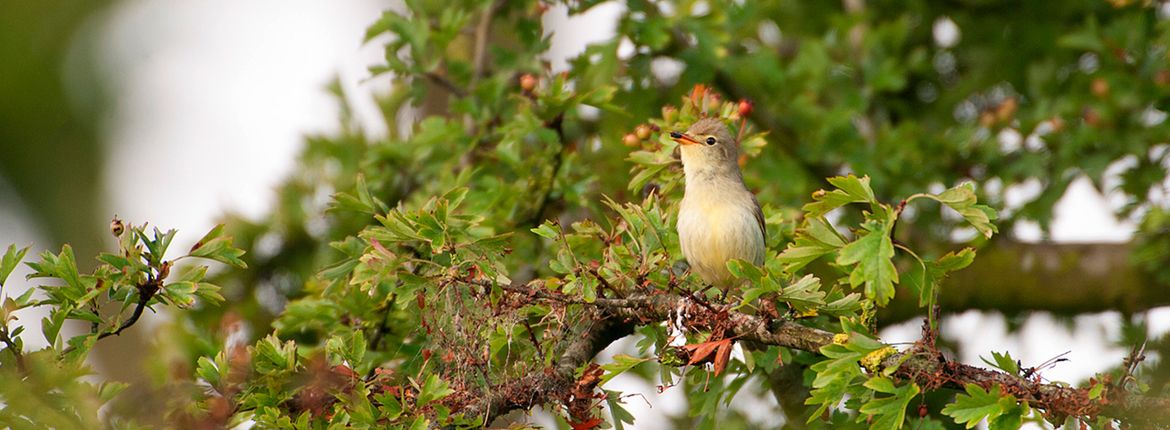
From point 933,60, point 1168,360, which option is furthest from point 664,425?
point 933,60

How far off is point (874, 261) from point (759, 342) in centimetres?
77

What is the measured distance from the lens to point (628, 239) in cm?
450

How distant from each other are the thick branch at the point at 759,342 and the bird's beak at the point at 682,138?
2.88ft

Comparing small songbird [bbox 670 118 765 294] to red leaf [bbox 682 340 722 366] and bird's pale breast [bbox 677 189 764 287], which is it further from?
red leaf [bbox 682 340 722 366]

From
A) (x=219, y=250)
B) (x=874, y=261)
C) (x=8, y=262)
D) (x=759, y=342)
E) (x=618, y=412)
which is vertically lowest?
(x=618, y=412)

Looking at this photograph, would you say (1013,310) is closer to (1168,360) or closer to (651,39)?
(1168,360)

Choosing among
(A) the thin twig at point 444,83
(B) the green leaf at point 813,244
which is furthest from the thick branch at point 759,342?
(A) the thin twig at point 444,83

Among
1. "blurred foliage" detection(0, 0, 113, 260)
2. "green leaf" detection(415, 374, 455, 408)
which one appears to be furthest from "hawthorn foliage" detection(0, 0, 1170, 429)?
"blurred foliage" detection(0, 0, 113, 260)

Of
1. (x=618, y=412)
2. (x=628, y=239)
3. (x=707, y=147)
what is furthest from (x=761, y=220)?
(x=618, y=412)

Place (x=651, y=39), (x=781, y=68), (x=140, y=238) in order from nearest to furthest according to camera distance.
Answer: (x=140, y=238), (x=651, y=39), (x=781, y=68)

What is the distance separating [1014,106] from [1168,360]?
2041 millimetres

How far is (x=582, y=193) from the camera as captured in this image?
5.52 metres

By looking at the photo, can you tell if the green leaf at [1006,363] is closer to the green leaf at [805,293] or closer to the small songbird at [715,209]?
the green leaf at [805,293]

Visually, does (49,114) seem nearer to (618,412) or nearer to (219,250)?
(219,250)
